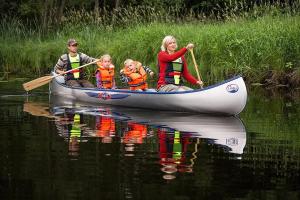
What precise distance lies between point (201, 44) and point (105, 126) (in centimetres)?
717

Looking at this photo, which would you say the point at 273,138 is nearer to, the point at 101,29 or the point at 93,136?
the point at 93,136

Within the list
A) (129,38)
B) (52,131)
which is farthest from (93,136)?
(129,38)

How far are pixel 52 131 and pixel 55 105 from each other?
3.79m

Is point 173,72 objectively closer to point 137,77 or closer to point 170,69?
point 170,69

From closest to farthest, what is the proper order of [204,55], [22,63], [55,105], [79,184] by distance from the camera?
[79,184]
[55,105]
[204,55]
[22,63]

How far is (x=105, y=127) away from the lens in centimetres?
896

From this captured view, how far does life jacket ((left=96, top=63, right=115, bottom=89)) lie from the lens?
1299 centimetres

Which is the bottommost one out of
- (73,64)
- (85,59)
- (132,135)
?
(132,135)

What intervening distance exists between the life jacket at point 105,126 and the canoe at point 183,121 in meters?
0.11

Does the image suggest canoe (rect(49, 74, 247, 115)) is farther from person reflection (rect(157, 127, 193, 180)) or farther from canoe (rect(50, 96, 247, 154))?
person reflection (rect(157, 127, 193, 180))

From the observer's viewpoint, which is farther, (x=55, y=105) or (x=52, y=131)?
(x=55, y=105)

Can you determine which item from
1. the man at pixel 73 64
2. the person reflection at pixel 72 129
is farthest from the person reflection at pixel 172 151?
the man at pixel 73 64

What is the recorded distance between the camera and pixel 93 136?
8094 mm

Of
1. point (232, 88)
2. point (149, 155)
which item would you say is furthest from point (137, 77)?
point (149, 155)
